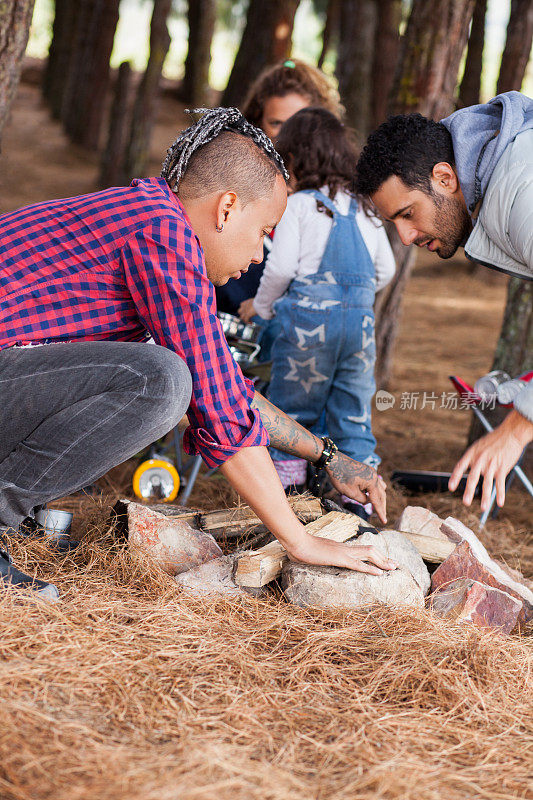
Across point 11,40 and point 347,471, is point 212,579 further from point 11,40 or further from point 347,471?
point 11,40

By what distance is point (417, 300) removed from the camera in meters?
10.0

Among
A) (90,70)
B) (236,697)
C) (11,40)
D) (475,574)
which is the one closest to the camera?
(236,697)

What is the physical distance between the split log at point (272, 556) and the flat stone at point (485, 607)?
0.38m

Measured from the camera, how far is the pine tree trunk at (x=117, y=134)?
11.0 meters

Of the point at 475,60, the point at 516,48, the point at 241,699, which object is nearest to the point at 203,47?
the point at 475,60

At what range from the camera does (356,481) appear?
2.55m

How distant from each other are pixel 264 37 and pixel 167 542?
8.32m

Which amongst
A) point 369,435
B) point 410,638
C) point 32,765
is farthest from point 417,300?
point 32,765

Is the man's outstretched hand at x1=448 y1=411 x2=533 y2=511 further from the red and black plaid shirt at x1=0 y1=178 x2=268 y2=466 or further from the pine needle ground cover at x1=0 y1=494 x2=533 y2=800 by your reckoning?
the red and black plaid shirt at x1=0 y1=178 x2=268 y2=466

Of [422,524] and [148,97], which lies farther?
[148,97]

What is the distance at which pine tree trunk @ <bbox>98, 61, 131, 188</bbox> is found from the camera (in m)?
11.0

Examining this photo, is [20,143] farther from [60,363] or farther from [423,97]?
[60,363]

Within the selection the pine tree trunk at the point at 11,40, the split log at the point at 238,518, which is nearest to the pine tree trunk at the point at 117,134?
the pine tree trunk at the point at 11,40

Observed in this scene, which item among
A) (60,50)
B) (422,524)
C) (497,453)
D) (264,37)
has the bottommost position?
(422,524)
